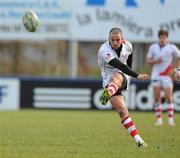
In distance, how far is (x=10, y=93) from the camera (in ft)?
80.0

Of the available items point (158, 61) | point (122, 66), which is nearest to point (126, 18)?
point (158, 61)

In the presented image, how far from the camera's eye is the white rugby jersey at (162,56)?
17.8 metres

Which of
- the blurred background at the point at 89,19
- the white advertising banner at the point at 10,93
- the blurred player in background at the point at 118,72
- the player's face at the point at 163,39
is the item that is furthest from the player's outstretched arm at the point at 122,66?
the blurred background at the point at 89,19

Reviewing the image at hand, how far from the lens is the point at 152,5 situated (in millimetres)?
27266

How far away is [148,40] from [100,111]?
5.03 metres

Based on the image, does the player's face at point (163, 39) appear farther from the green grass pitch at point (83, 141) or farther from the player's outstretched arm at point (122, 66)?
the player's outstretched arm at point (122, 66)

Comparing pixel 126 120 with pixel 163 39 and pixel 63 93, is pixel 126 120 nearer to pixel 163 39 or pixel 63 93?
pixel 163 39

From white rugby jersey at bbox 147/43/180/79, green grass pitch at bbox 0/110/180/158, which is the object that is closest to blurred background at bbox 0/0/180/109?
white rugby jersey at bbox 147/43/180/79

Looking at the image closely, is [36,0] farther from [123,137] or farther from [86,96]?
[123,137]

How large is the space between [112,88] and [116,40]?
0.94m

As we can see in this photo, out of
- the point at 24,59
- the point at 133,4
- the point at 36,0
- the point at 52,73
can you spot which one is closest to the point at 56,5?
the point at 36,0

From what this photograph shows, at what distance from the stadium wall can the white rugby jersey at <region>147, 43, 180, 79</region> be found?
5809 millimetres

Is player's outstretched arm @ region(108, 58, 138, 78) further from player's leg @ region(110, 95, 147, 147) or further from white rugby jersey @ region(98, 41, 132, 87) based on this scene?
player's leg @ region(110, 95, 147, 147)

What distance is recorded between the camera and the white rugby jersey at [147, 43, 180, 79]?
1784 cm
